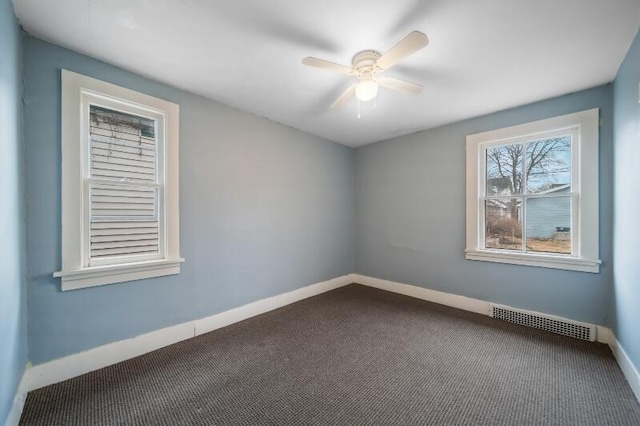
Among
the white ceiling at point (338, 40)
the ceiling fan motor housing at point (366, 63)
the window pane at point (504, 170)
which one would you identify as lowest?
the window pane at point (504, 170)

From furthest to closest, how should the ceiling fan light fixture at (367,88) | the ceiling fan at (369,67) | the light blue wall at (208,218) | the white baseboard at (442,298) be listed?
the white baseboard at (442,298), the ceiling fan light fixture at (367,88), the light blue wall at (208,218), the ceiling fan at (369,67)

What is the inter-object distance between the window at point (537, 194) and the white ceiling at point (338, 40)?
0.45 m

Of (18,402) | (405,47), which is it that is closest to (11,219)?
(18,402)

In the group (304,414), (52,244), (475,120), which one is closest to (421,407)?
(304,414)

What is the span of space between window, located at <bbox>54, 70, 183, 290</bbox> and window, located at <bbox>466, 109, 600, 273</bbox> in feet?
10.7

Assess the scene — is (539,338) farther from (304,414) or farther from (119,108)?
(119,108)

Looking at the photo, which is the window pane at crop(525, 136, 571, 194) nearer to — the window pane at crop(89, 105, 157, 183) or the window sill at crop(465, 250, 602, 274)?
the window sill at crop(465, 250, 602, 274)

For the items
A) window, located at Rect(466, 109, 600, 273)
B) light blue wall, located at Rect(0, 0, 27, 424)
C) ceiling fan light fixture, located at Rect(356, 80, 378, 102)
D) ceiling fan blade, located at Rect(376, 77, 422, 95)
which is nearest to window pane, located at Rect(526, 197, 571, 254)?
window, located at Rect(466, 109, 600, 273)

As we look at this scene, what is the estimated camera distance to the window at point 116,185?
1804 mm

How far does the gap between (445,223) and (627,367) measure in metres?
1.84

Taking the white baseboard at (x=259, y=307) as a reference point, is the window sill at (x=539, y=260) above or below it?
above

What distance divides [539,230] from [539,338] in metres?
1.07

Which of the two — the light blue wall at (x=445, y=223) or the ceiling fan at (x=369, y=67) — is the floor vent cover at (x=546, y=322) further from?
the ceiling fan at (x=369, y=67)

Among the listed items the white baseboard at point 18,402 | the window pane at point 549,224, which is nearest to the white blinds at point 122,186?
the white baseboard at point 18,402
